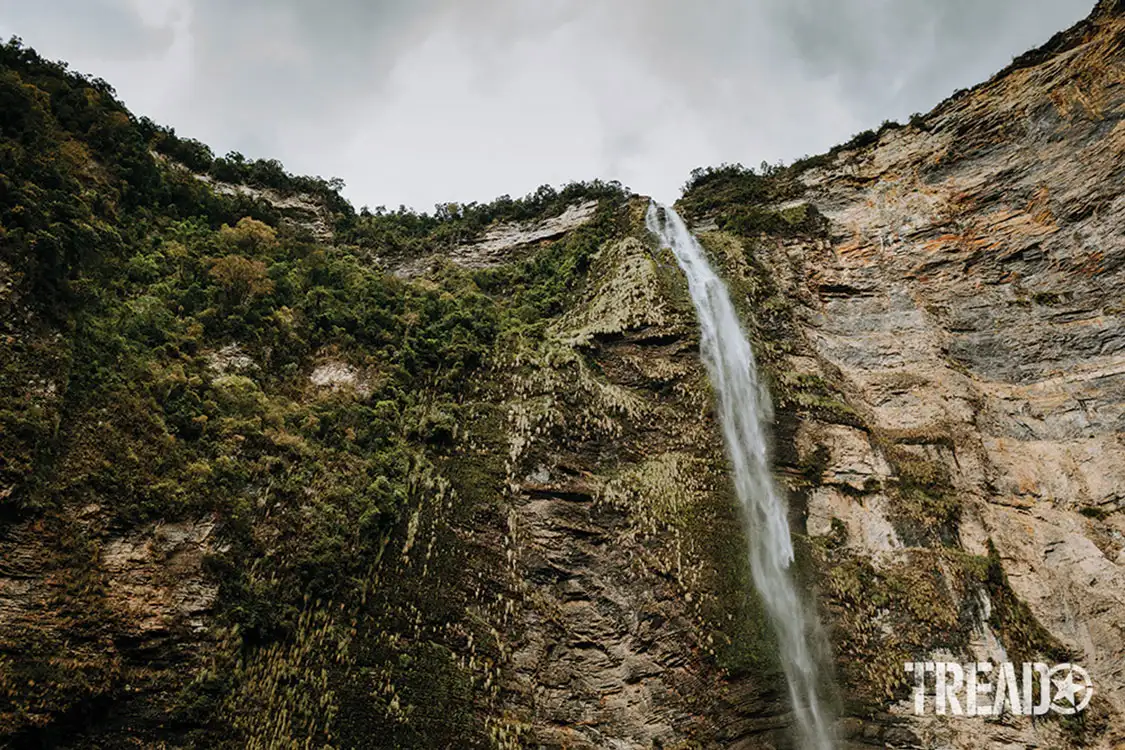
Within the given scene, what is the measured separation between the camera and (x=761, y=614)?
13586 mm

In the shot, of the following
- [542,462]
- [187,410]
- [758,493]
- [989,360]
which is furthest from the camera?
[989,360]

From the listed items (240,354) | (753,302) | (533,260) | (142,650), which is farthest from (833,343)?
(142,650)

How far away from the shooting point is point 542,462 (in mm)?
15516

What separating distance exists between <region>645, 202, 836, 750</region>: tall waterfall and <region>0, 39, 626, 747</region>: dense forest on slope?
5.72 m

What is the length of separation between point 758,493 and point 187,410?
520 inches

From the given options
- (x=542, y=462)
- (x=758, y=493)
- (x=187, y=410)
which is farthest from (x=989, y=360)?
(x=187, y=410)

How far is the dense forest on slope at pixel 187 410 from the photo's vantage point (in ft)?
32.7

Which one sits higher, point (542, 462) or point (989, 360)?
point (989, 360)

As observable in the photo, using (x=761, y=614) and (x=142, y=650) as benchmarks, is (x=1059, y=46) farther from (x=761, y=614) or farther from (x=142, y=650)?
(x=142, y=650)

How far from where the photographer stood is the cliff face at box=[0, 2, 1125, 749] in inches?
429

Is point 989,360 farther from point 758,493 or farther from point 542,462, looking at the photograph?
point 542,462

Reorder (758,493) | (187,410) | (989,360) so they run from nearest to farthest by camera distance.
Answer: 1. (187,410)
2. (758,493)
3. (989,360)

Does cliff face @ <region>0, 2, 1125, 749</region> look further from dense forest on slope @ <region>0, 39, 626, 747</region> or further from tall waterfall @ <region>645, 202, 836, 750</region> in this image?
tall waterfall @ <region>645, 202, 836, 750</region>

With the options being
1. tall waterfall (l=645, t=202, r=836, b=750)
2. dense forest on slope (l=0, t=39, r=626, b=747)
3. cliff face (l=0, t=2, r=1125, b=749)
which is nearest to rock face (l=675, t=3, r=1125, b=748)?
cliff face (l=0, t=2, r=1125, b=749)
